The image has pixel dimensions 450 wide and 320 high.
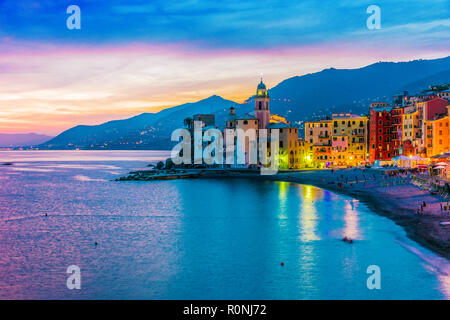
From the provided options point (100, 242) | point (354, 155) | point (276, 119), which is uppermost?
point (276, 119)

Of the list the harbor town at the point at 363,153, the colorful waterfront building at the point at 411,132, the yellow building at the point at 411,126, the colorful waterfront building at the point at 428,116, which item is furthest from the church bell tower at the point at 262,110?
the colorful waterfront building at the point at 428,116

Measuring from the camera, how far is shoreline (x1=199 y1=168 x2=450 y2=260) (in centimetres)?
3476

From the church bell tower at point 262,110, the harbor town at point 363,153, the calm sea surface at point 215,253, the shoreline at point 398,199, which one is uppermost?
the church bell tower at point 262,110

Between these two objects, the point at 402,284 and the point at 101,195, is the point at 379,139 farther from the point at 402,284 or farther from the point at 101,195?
the point at 402,284

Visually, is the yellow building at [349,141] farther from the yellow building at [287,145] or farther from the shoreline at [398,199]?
the shoreline at [398,199]

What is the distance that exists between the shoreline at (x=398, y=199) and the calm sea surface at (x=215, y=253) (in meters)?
1.64

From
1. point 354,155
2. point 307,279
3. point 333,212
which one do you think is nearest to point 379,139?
point 354,155

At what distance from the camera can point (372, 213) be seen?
1964 inches

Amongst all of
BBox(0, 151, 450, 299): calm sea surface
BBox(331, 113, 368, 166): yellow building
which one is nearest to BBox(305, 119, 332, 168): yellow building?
BBox(331, 113, 368, 166): yellow building

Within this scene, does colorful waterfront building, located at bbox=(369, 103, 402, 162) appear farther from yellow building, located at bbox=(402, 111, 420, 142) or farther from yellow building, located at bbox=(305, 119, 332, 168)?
yellow building, located at bbox=(305, 119, 332, 168)

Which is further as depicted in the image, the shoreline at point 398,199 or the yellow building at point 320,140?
the yellow building at point 320,140

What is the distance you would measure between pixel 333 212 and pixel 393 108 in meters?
76.7

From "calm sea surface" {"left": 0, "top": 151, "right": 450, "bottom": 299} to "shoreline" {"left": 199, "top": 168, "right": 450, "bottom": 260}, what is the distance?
164 cm

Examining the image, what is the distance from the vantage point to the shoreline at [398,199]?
34756mm
